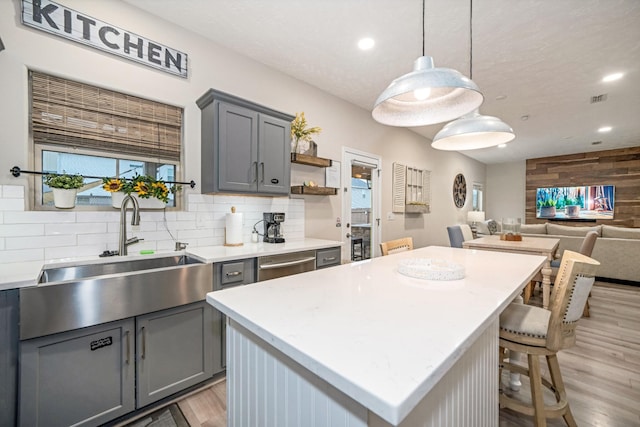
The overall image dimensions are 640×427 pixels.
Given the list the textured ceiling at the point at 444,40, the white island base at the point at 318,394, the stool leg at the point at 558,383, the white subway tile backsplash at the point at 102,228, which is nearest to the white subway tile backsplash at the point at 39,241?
the white subway tile backsplash at the point at 102,228

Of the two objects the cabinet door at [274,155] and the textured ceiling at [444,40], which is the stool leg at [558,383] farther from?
the textured ceiling at [444,40]

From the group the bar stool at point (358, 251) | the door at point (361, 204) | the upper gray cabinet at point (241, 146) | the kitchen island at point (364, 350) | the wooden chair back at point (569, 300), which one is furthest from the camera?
the bar stool at point (358, 251)

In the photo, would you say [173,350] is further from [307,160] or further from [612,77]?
[612,77]

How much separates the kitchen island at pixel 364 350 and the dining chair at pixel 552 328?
20 cm

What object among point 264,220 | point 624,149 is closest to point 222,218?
point 264,220

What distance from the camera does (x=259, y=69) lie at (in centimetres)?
293

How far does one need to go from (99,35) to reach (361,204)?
12.1ft

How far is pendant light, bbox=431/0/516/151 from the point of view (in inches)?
68.4

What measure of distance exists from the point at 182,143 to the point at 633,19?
3956 millimetres

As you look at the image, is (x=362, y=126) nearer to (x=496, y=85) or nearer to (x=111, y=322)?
(x=496, y=85)

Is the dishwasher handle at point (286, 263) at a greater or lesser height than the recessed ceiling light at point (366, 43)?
lesser

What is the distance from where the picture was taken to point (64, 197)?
177 centimetres

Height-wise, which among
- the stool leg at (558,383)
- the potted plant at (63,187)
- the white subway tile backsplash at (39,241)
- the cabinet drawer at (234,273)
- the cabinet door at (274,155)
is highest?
the cabinet door at (274,155)

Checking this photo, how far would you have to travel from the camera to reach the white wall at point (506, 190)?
8141 mm
